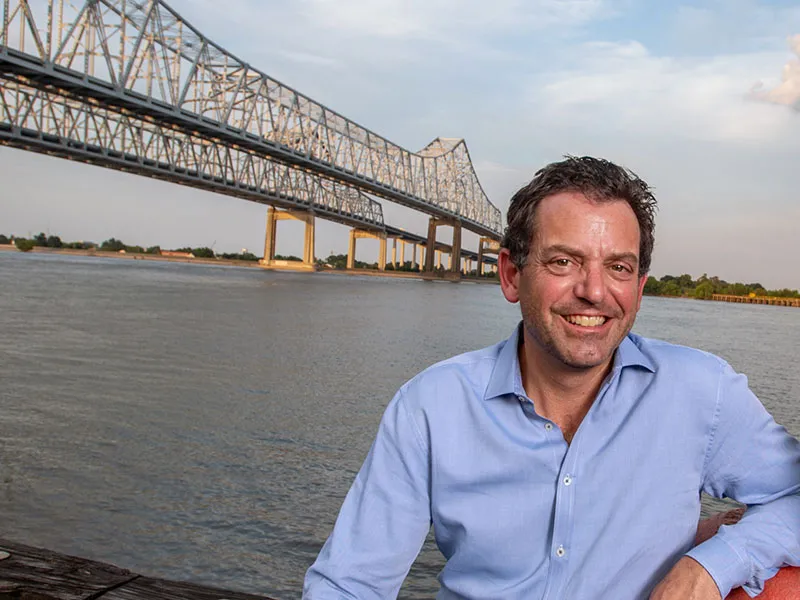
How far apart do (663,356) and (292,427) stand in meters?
5.37

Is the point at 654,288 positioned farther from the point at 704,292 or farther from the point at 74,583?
the point at 74,583

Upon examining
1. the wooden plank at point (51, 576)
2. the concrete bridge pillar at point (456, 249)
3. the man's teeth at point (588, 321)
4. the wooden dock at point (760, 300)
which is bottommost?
the wooden dock at point (760, 300)

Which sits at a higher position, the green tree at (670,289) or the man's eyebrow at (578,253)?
the man's eyebrow at (578,253)

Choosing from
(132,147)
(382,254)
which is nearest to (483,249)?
(382,254)

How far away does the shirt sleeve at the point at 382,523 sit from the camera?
63.3 inches

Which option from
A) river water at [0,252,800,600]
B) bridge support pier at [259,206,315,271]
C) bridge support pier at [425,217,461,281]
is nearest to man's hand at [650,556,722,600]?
river water at [0,252,800,600]

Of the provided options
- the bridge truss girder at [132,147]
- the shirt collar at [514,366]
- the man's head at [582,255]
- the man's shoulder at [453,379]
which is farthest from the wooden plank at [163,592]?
the bridge truss girder at [132,147]

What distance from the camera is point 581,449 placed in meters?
1.57

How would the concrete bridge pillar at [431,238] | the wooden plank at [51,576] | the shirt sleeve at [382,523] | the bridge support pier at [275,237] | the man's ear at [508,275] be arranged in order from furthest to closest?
the concrete bridge pillar at [431,238] < the bridge support pier at [275,237] < the wooden plank at [51,576] < the man's ear at [508,275] < the shirt sleeve at [382,523]

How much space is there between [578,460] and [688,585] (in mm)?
298

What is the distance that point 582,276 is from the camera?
1.68 m

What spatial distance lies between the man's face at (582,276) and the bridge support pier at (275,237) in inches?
2722

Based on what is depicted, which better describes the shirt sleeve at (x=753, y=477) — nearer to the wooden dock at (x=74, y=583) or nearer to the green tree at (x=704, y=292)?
the wooden dock at (x=74, y=583)

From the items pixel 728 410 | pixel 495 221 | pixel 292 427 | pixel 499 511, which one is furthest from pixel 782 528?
pixel 495 221
